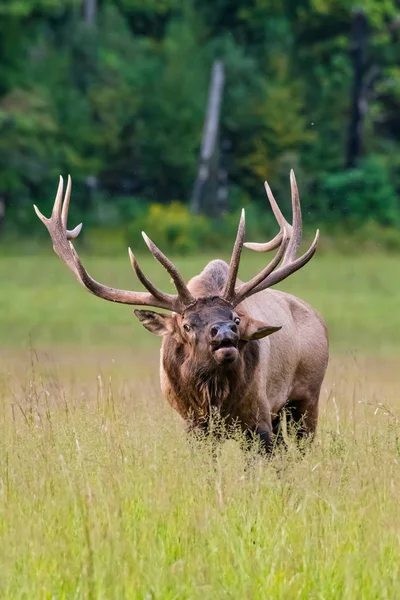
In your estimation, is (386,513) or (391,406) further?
(391,406)

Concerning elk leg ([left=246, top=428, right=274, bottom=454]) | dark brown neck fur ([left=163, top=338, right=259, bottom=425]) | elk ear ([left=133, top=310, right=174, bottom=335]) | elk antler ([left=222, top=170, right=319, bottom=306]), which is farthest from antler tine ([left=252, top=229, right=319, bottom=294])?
elk leg ([left=246, top=428, right=274, bottom=454])

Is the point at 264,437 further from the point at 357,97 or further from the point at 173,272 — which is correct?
the point at 357,97

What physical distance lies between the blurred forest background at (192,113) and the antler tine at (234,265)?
24.7m

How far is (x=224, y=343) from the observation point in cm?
805

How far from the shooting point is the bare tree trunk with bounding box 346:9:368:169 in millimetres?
41156

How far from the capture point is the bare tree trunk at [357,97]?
41.2 m

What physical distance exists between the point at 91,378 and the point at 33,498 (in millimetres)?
8312

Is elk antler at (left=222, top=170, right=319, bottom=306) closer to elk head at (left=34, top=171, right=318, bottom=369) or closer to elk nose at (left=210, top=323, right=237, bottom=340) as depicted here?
elk head at (left=34, top=171, right=318, bottom=369)

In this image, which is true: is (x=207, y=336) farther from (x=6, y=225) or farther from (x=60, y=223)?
(x=6, y=225)

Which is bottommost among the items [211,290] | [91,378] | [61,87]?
[91,378]

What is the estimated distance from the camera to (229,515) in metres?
6.62

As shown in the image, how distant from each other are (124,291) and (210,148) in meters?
30.6

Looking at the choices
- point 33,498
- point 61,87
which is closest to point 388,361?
point 33,498

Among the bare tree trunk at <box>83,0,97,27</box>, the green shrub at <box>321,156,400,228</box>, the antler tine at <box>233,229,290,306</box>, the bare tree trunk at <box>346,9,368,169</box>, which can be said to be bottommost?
the antler tine at <box>233,229,290,306</box>
